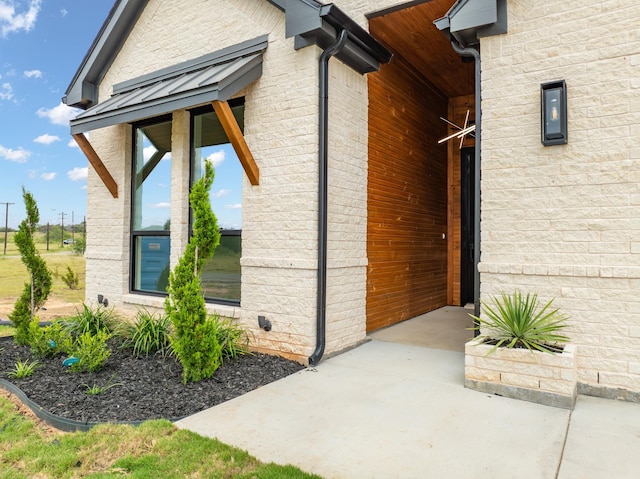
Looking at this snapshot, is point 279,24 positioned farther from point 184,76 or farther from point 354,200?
point 354,200

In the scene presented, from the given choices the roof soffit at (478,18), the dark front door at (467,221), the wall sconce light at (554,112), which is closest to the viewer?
the wall sconce light at (554,112)

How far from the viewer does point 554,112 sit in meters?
3.72

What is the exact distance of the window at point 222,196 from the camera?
17.7 ft

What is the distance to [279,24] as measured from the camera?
4.92 meters

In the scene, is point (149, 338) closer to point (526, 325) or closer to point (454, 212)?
point (526, 325)

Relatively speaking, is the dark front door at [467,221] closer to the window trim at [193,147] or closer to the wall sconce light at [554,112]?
the wall sconce light at [554,112]

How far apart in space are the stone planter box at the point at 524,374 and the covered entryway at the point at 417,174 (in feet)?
7.17

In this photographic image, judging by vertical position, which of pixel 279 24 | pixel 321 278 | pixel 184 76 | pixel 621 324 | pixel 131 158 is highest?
pixel 279 24

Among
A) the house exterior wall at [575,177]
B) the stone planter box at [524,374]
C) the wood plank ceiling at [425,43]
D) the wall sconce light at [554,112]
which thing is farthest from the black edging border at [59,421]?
the wood plank ceiling at [425,43]

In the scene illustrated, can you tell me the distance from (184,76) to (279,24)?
1450mm

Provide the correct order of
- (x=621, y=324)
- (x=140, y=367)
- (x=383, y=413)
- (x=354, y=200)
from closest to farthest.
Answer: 1. (x=383, y=413)
2. (x=621, y=324)
3. (x=140, y=367)
4. (x=354, y=200)

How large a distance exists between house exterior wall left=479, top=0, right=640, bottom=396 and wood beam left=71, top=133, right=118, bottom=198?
5381mm

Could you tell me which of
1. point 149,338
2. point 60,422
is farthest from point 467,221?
point 60,422

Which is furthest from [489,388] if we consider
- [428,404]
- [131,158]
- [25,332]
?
[131,158]
